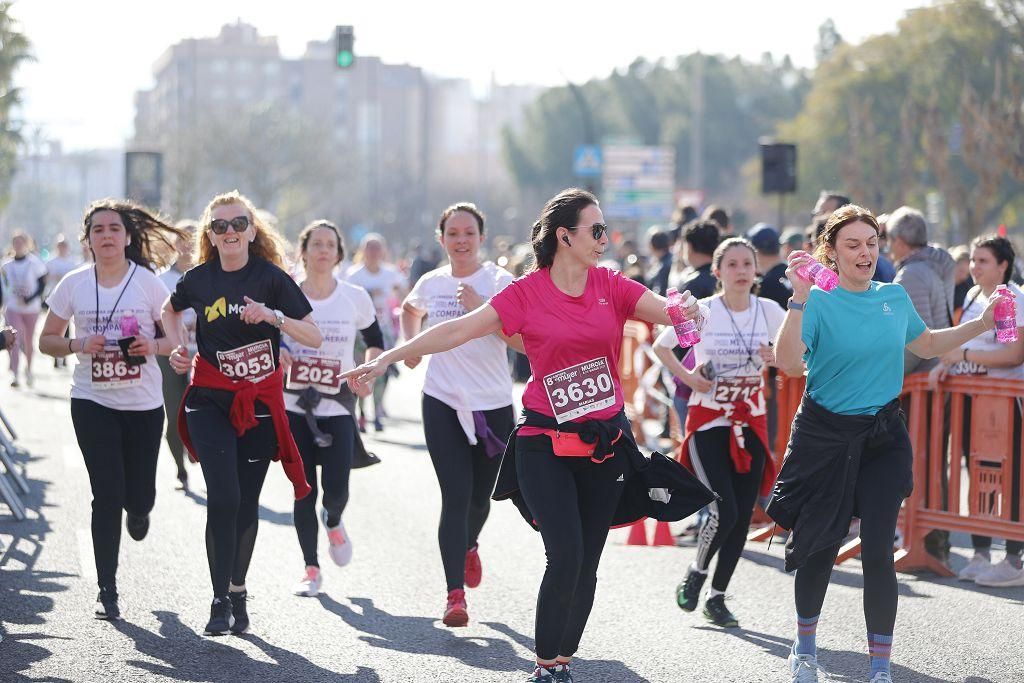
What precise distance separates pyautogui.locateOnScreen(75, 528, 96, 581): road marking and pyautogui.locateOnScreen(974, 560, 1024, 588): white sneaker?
15.5 ft

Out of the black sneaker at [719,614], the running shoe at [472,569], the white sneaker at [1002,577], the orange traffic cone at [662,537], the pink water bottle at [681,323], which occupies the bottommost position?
the orange traffic cone at [662,537]

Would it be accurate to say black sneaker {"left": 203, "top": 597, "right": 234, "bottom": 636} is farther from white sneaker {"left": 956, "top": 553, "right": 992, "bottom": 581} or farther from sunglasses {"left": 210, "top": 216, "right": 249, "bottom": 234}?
white sneaker {"left": 956, "top": 553, "right": 992, "bottom": 581}

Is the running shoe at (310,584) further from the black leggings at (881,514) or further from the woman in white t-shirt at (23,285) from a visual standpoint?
the woman in white t-shirt at (23,285)

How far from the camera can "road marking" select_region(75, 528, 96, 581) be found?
8.83m

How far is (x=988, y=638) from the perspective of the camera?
23.9 ft

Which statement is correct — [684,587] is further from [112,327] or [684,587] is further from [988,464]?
[112,327]

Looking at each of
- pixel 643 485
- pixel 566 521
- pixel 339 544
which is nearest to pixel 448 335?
pixel 566 521

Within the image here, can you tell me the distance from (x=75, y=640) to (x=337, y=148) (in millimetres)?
97950

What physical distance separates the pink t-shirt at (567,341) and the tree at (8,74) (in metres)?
32.6

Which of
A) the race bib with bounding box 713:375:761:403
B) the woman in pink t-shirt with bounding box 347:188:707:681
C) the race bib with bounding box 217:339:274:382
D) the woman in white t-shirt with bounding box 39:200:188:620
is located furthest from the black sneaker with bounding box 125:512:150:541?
the race bib with bounding box 713:375:761:403

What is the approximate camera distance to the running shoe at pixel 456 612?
7.40 m

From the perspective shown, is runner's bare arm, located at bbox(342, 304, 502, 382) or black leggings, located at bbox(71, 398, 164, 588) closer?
runner's bare arm, located at bbox(342, 304, 502, 382)

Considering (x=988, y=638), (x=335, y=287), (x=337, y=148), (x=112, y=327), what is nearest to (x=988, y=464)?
(x=988, y=638)

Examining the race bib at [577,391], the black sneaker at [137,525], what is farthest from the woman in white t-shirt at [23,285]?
the race bib at [577,391]
